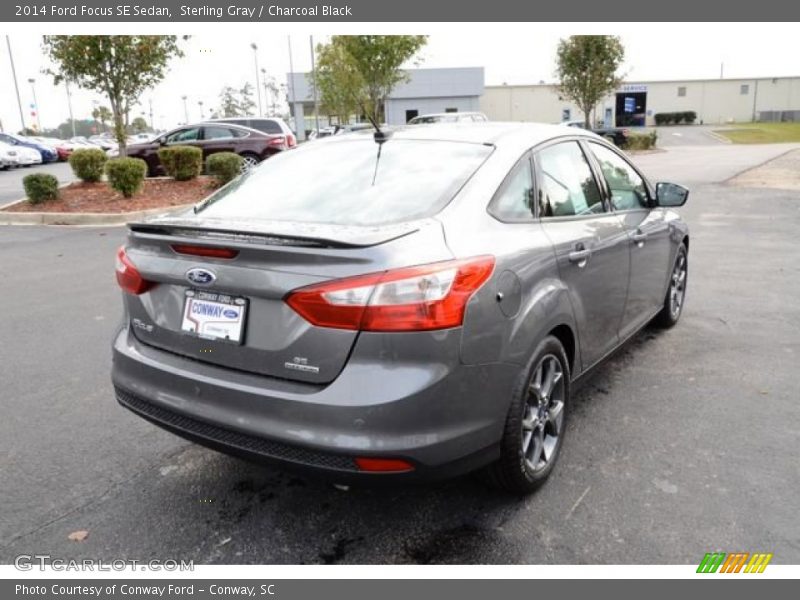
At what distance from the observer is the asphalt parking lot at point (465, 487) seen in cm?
271

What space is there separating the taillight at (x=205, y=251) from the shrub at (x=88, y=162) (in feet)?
42.5

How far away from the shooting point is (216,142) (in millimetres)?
17672

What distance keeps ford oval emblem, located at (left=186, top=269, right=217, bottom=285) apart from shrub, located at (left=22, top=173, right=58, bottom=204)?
40.1 ft

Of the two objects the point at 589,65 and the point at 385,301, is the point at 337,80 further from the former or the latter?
the point at 385,301

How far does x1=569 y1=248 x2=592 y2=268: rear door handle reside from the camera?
325 cm

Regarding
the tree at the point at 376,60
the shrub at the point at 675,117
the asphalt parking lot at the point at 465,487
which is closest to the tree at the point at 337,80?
the tree at the point at 376,60

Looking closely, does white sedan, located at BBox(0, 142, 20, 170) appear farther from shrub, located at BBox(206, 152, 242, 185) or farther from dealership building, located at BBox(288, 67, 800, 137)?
dealership building, located at BBox(288, 67, 800, 137)

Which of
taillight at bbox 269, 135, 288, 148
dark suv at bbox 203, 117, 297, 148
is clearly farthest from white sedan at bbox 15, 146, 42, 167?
taillight at bbox 269, 135, 288, 148

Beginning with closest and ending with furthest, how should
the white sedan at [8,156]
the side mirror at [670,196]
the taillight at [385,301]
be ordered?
the taillight at [385,301] → the side mirror at [670,196] → the white sedan at [8,156]

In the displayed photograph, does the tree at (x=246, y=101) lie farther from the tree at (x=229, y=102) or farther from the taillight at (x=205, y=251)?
the taillight at (x=205, y=251)

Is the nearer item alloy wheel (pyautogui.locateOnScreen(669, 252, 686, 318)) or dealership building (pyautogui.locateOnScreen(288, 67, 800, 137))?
alloy wheel (pyautogui.locateOnScreen(669, 252, 686, 318))

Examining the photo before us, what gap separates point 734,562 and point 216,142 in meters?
17.1

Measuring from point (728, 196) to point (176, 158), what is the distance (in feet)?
39.1

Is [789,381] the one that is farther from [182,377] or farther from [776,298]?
[182,377]
